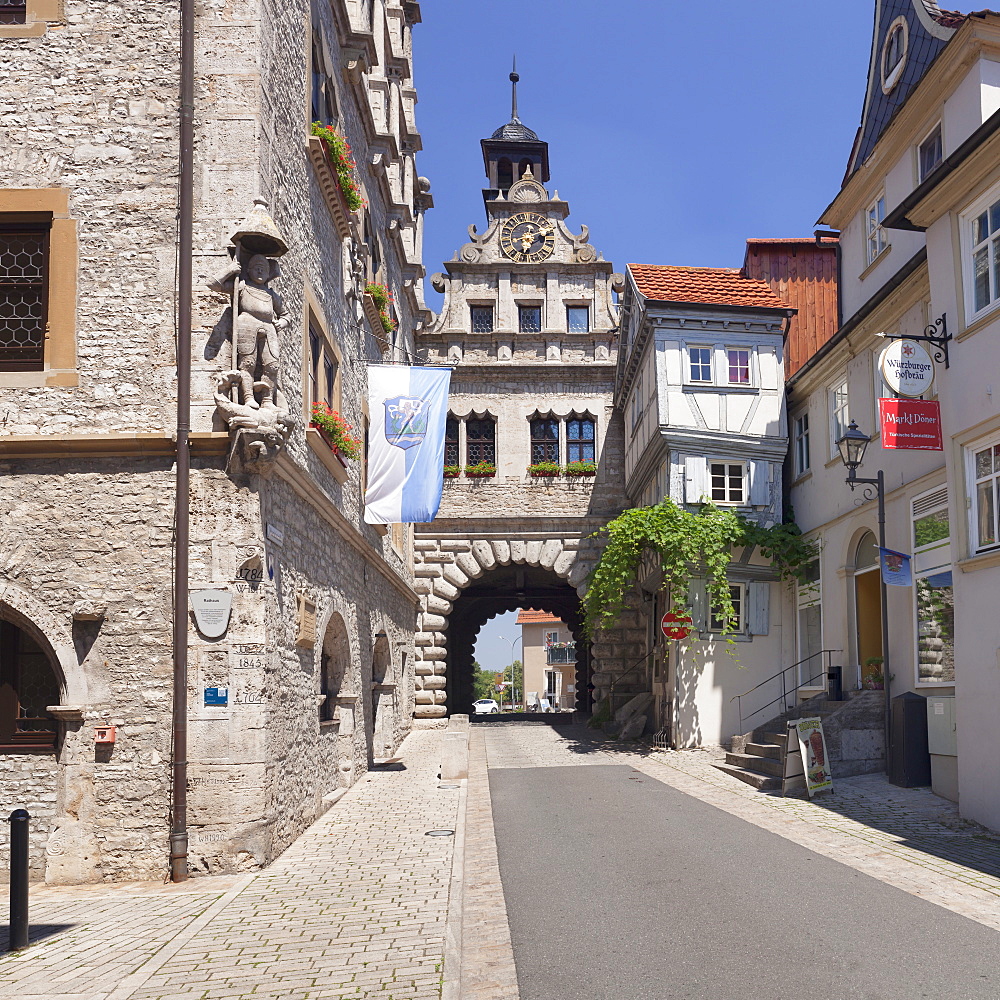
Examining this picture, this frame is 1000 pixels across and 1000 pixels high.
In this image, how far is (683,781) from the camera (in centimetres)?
1609

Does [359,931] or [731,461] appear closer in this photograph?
[359,931]

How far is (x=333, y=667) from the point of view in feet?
51.5

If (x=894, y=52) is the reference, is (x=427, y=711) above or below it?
below

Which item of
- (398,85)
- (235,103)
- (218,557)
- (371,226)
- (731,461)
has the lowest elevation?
(218,557)

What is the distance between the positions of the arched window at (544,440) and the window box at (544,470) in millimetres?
502

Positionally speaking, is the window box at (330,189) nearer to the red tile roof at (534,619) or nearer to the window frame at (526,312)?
the window frame at (526,312)

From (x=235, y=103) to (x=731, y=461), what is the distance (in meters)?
13.8

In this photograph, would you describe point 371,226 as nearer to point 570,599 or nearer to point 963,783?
point 963,783

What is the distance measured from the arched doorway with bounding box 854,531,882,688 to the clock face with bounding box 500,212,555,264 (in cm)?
1594

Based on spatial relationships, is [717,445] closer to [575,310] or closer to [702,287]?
[702,287]

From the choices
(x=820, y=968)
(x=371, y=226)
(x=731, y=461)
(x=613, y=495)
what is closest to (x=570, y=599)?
(x=613, y=495)

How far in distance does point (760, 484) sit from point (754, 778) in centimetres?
747

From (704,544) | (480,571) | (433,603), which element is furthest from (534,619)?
(704,544)

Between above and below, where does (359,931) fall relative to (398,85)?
below
